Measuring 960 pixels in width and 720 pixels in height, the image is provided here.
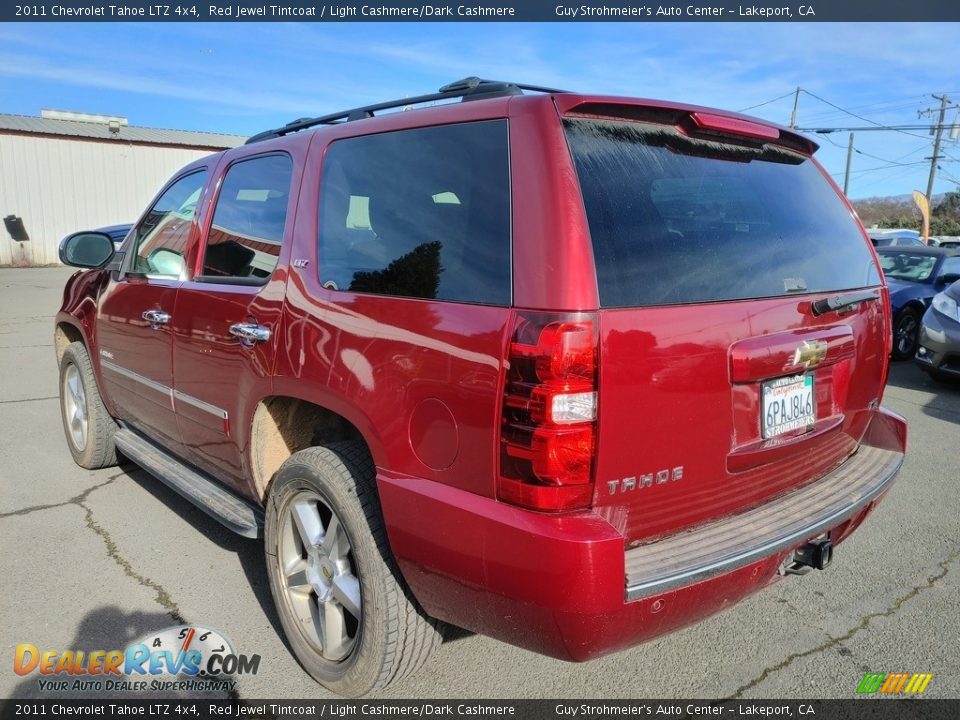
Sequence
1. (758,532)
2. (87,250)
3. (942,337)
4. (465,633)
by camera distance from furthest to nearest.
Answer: (942,337)
(87,250)
(465,633)
(758,532)

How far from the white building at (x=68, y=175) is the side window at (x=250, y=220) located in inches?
1049

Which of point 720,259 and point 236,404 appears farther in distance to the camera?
point 236,404

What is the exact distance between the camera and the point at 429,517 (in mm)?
2078

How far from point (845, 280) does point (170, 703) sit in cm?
293

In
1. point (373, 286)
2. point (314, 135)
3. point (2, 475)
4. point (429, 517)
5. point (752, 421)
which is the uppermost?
point (314, 135)

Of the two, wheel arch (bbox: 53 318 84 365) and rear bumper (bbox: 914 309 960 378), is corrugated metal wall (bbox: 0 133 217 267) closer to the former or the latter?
wheel arch (bbox: 53 318 84 365)

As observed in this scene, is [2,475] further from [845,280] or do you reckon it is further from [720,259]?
[845,280]

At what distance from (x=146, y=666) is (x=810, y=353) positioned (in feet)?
8.78

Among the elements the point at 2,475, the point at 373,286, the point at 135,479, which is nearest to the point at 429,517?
the point at 373,286

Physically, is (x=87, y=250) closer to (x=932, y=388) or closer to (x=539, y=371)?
(x=539, y=371)

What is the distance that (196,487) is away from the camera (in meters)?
3.40

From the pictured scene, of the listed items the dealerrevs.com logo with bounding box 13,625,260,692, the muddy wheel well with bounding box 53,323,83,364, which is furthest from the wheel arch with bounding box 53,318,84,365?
the dealerrevs.com logo with bounding box 13,625,260,692

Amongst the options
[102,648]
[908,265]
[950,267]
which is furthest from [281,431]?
[950,267]

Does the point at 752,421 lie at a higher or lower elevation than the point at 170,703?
higher
